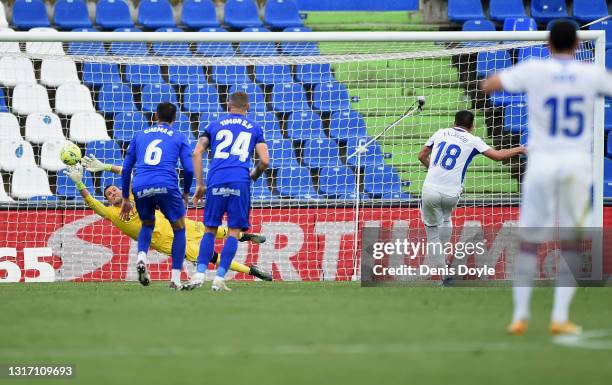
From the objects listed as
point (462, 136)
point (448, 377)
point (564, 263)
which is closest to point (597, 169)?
point (462, 136)

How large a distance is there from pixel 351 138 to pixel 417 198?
5.21 feet

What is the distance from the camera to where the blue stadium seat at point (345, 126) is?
16.0m

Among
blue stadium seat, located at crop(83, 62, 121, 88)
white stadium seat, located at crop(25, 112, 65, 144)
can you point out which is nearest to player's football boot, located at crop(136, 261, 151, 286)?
white stadium seat, located at crop(25, 112, 65, 144)

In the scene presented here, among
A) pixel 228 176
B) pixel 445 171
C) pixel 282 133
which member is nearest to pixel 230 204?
pixel 228 176

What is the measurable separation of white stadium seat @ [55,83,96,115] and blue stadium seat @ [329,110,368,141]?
145 inches

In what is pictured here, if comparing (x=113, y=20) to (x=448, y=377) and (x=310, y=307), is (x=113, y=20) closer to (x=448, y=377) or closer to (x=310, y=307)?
(x=310, y=307)

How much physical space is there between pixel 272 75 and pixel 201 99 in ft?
3.99

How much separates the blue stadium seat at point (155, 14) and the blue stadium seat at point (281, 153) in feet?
12.8

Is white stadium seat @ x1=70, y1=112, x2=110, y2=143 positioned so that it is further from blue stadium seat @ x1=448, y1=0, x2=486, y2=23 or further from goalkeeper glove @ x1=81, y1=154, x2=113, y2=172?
blue stadium seat @ x1=448, y1=0, x2=486, y2=23

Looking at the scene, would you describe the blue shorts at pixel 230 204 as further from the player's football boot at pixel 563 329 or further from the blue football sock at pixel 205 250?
the player's football boot at pixel 563 329

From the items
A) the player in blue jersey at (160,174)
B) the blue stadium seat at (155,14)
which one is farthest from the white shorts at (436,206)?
the blue stadium seat at (155,14)

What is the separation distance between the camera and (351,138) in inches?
633

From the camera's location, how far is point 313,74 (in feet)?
54.9

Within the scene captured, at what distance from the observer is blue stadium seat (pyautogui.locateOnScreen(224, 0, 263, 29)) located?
729 inches
